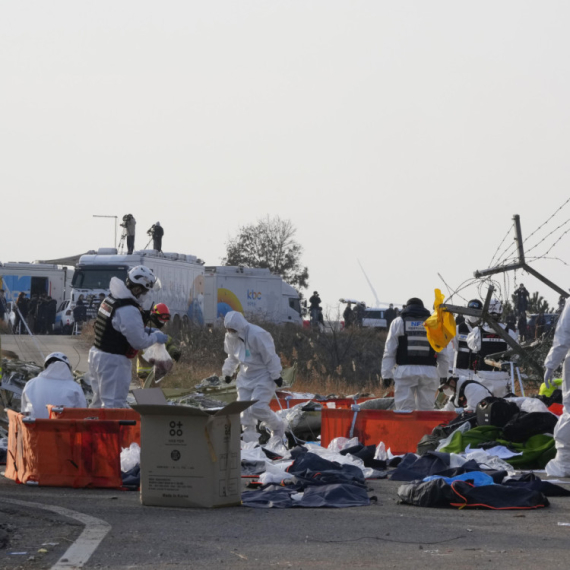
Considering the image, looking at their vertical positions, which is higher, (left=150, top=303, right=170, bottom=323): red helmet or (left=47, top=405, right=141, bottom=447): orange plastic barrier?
(left=150, top=303, right=170, bottom=323): red helmet

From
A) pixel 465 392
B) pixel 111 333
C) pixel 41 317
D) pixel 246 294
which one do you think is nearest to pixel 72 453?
pixel 111 333

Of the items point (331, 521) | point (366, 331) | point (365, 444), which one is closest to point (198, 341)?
point (366, 331)

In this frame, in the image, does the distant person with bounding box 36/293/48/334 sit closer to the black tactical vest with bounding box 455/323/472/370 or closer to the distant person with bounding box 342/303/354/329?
the distant person with bounding box 342/303/354/329

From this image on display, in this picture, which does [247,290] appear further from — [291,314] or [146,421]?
[146,421]

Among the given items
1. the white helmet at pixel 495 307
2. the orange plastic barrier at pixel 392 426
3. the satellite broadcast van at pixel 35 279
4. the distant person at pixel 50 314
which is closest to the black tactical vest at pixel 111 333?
the orange plastic barrier at pixel 392 426

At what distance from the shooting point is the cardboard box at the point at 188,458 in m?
7.68

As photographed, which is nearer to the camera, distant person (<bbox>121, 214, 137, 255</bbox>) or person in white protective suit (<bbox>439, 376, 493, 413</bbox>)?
person in white protective suit (<bbox>439, 376, 493, 413</bbox>)

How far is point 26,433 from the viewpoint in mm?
9133

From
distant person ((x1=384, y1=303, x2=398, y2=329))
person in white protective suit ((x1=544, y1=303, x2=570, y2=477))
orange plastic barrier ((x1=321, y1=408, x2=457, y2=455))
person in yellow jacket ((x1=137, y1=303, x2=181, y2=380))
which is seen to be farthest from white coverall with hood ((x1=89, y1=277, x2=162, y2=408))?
distant person ((x1=384, y1=303, x2=398, y2=329))

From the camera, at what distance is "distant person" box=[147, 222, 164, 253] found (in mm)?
36281

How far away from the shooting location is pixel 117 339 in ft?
38.2

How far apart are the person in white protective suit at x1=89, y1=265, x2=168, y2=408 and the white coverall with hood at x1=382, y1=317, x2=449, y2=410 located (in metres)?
3.42

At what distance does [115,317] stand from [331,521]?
5.00 m

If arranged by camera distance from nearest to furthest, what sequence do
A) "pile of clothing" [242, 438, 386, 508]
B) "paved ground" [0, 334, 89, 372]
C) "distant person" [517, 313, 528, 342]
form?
"pile of clothing" [242, 438, 386, 508] < "paved ground" [0, 334, 89, 372] < "distant person" [517, 313, 528, 342]
